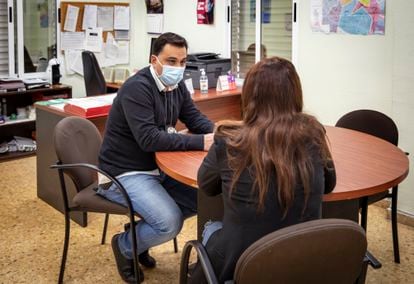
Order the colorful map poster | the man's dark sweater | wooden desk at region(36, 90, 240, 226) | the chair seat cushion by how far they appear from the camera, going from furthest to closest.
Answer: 1. the colorful map poster
2. wooden desk at region(36, 90, 240, 226)
3. the chair seat cushion
4. the man's dark sweater

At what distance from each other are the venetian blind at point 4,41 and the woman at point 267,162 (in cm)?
404

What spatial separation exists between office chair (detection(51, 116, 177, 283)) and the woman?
817mm

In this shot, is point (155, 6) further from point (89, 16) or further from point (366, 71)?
point (366, 71)

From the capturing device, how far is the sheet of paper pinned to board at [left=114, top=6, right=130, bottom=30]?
558 cm

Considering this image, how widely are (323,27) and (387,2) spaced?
556 millimetres

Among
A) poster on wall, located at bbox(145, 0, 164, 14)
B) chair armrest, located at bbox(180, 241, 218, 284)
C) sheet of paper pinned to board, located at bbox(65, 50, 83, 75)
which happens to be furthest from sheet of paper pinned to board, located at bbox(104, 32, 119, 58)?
chair armrest, located at bbox(180, 241, 218, 284)

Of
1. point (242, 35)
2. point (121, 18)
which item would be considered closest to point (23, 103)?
point (121, 18)

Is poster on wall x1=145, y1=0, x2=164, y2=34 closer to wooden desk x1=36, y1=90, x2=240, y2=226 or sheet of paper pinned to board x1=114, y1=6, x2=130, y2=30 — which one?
sheet of paper pinned to board x1=114, y1=6, x2=130, y2=30

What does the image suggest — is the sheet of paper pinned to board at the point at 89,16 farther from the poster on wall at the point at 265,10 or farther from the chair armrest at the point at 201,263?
the chair armrest at the point at 201,263

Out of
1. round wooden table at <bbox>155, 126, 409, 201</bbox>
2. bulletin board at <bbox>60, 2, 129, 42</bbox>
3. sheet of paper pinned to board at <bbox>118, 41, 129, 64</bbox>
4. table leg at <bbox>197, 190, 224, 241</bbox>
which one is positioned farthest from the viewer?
sheet of paper pinned to board at <bbox>118, 41, 129, 64</bbox>

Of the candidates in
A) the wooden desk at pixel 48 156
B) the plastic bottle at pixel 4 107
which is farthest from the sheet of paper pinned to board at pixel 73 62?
the wooden desk at pixel 48 156

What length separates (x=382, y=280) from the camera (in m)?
2.61

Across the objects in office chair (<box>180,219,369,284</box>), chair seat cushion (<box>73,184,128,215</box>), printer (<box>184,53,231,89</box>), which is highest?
printer (<box>184,53,231,89</box>)

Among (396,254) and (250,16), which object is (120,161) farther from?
(250,16)
